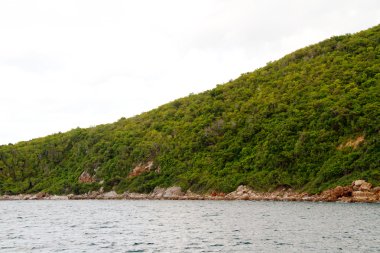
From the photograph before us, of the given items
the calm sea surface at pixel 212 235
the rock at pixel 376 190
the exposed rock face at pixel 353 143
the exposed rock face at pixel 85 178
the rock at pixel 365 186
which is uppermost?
the exposed rock face at pixel 353 143

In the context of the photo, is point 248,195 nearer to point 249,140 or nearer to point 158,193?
point 249,140

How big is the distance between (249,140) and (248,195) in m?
23.2

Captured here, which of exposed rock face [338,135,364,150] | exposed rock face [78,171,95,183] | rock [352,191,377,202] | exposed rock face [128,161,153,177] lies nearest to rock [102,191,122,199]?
exposed rock face [128,161,153,177]

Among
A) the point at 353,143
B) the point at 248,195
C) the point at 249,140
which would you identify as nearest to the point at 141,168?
the point at 249,140

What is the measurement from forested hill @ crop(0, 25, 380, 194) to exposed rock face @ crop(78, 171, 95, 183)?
1.10ft

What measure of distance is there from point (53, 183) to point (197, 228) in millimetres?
115965

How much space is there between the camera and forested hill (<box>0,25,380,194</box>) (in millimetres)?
92562

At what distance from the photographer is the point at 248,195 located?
9675cm

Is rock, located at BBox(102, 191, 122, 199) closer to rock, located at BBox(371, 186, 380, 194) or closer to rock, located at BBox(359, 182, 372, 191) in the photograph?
rock, located at BBox(359, 182, 372, 191)

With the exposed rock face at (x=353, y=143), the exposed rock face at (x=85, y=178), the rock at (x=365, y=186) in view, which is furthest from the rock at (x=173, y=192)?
the rock at (x=365, y=186)

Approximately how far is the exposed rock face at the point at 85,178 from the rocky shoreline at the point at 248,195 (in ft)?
21.0

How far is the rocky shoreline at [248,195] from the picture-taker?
75.2 metres

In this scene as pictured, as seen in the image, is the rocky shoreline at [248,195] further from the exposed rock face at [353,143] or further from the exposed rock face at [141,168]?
the exposed rock face at [353,143]

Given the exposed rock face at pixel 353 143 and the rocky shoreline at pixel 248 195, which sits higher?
the exposed rock face at pixel 353 143
